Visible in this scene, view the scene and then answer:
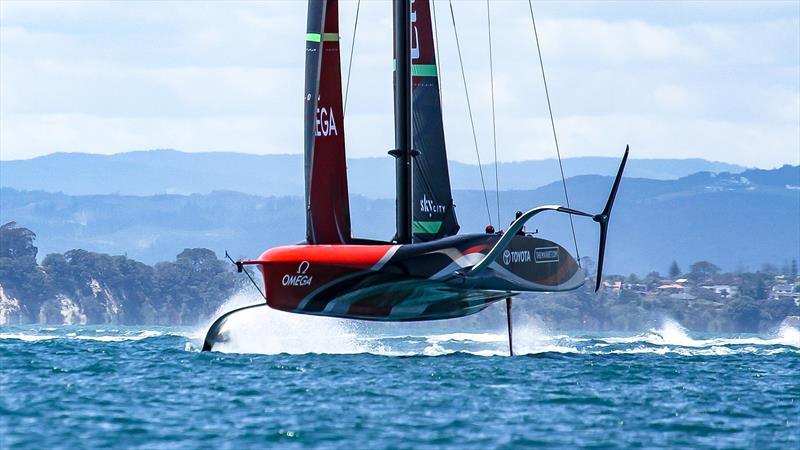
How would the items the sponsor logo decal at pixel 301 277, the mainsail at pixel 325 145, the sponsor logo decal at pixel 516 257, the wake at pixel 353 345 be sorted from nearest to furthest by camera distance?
1. the sponsor logo decal at pixel 301 277
2. the sponsor logo decal at pixel 516 257
3. the mainsail at pixel 325 145
4. the wake at pixel 353 345

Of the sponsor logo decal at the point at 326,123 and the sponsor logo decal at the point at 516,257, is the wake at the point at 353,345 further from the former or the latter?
the sponsor logo decal at the point at 326,123

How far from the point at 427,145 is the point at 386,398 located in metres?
11.3

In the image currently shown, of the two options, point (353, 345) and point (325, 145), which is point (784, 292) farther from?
point (325, 145)

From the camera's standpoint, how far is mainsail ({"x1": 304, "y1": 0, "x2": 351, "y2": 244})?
3162 cm

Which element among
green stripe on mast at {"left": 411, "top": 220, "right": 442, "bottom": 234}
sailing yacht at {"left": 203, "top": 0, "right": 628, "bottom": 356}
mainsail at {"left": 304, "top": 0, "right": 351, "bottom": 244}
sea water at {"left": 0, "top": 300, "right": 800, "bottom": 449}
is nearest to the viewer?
sea water at {"left": 0, "top": 300, "right": 800, "bottom": 449}

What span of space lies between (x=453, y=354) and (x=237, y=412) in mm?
12055

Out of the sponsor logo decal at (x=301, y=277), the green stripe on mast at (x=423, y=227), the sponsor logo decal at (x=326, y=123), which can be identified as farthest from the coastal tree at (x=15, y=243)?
the sponsor logo decal at (x=301, y=277)

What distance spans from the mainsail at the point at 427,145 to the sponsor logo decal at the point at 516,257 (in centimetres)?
258

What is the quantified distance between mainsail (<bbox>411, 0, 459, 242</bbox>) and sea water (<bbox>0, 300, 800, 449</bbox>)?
268 centimetres

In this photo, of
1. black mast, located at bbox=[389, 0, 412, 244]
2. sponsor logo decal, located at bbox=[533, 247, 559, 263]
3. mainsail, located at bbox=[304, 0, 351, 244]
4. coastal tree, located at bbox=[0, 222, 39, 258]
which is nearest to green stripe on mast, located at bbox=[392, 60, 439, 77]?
black mast, located at bbox=[389, 0, 412, 244]

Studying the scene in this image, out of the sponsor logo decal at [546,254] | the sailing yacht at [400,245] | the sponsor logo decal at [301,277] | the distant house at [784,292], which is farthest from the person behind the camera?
the distant house at [784,292]

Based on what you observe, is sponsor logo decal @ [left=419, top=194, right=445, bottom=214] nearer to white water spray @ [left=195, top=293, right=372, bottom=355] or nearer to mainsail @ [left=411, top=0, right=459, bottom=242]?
mainsail @ [left=411, top=0, right=459, bottom=242]

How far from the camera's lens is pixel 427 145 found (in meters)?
33.8

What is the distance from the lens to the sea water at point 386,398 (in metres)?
19.4
